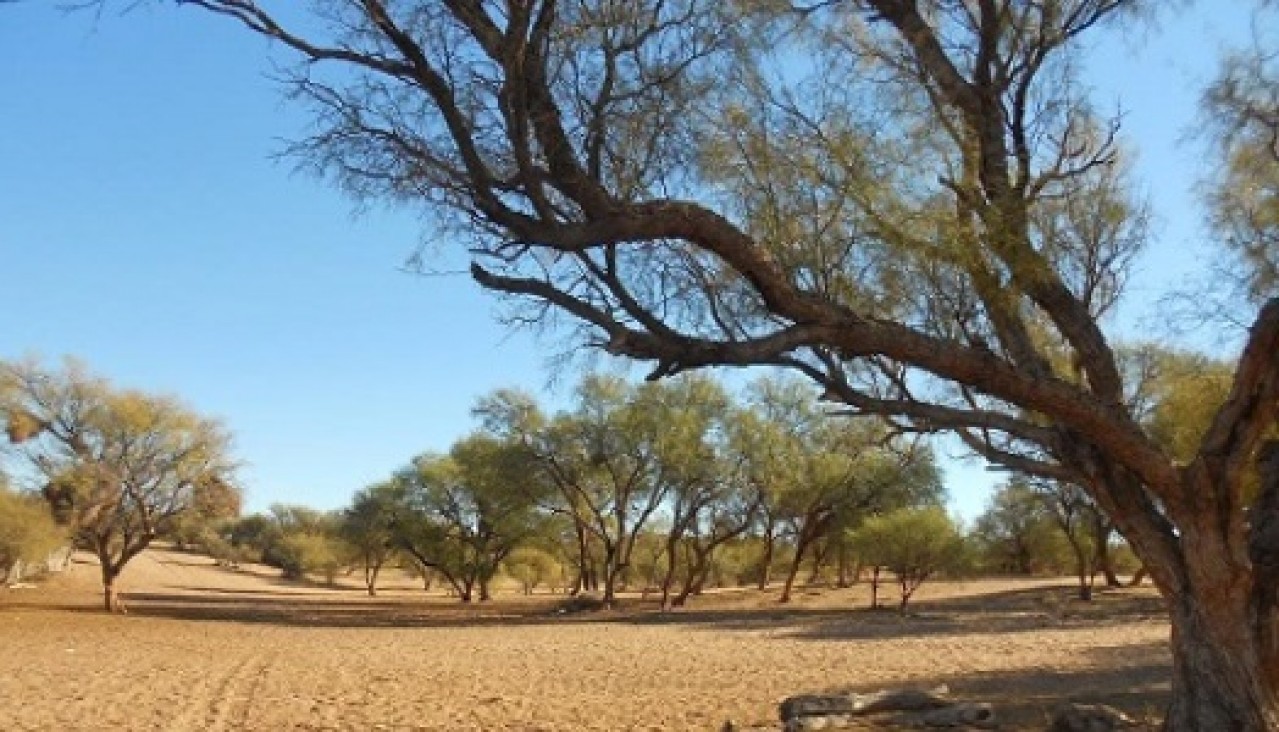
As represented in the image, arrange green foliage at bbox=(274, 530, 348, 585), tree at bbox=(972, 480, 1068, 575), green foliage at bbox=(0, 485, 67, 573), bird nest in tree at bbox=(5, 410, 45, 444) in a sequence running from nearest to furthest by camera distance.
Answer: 1. bird nest in tree at bbox=(5, 410, 45, 444)
2. green foliage at bbox=(0, 485, 67, 573)
3. tree at bbox=(972, 480, 1068, 575)
4. green foliage at bbox=(274, 530, 348, 585)

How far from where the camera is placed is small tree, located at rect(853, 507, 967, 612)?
121 feet

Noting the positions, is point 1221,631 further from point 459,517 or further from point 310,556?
point 310,556

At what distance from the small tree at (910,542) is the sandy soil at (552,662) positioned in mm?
1709

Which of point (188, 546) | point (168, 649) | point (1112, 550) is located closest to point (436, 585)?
point (188, 546)

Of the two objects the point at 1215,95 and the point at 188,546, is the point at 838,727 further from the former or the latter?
the point at 188,546

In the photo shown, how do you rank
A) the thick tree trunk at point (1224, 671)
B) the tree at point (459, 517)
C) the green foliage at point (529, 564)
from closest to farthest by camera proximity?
the thick tree trunk at point (1224, 671) < the tree at point (459, 517) < the green foliage at point (529, 564)

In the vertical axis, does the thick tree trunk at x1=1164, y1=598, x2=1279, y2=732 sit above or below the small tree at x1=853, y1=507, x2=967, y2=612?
below

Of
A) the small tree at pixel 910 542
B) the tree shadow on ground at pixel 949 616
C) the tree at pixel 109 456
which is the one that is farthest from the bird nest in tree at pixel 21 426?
the small tree at pixel 910 542

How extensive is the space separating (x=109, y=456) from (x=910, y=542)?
87.4ft

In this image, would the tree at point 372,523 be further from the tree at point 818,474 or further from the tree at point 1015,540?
the tree at point 1015,540

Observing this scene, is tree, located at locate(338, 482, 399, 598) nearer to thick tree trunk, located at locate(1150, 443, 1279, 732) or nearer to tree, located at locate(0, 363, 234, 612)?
tree, located at locate(0, 363, 234, 612)

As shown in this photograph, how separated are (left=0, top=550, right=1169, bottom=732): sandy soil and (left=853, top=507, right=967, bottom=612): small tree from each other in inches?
67.3

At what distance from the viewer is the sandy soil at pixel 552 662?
1389cm

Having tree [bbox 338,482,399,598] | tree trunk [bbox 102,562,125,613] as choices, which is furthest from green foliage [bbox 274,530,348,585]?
tree trunk [bbox 102,562,125,613]
